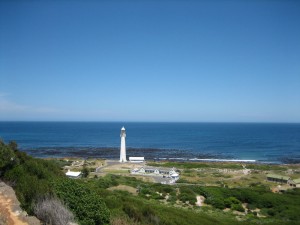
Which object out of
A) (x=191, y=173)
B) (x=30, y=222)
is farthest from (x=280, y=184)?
(x=30, y=222)

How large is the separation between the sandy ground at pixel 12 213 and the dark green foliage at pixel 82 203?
4.53ft

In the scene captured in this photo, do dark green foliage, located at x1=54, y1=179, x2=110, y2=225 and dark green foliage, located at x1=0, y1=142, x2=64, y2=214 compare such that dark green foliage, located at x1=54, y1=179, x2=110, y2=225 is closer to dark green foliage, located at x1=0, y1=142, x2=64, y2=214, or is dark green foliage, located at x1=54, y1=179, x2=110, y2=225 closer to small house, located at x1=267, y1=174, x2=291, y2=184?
dark green foliage, located at x1=0, y1=142, x2=64, y2=214

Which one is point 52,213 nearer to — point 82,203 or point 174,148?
point 82,203

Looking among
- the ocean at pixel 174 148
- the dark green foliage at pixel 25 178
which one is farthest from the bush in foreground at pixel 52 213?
the ocean at pixel 174 148

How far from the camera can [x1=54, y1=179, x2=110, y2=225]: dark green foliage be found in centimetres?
909

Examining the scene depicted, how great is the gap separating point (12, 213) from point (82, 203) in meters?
2.19

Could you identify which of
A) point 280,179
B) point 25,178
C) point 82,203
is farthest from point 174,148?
point 82,203

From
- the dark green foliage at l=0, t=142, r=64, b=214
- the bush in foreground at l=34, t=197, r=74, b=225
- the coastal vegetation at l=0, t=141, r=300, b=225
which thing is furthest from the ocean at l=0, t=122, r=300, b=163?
the bush in foreground at l=34, t=197, r=74, b=225

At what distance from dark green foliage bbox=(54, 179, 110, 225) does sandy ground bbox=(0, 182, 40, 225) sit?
1.38 meters

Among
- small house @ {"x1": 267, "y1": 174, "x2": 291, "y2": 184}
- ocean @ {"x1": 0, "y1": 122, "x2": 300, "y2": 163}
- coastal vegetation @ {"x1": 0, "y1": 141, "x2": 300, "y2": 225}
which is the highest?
coastal vegetation @ {"x1": 0, "y1": 141, "x2": 300, "y2": 225}

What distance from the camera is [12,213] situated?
816 centimetres

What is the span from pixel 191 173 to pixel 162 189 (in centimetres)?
1628

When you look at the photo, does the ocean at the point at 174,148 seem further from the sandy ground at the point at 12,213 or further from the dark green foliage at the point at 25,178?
the sandy ground at the point at 12,213

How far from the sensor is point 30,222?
771 cm
